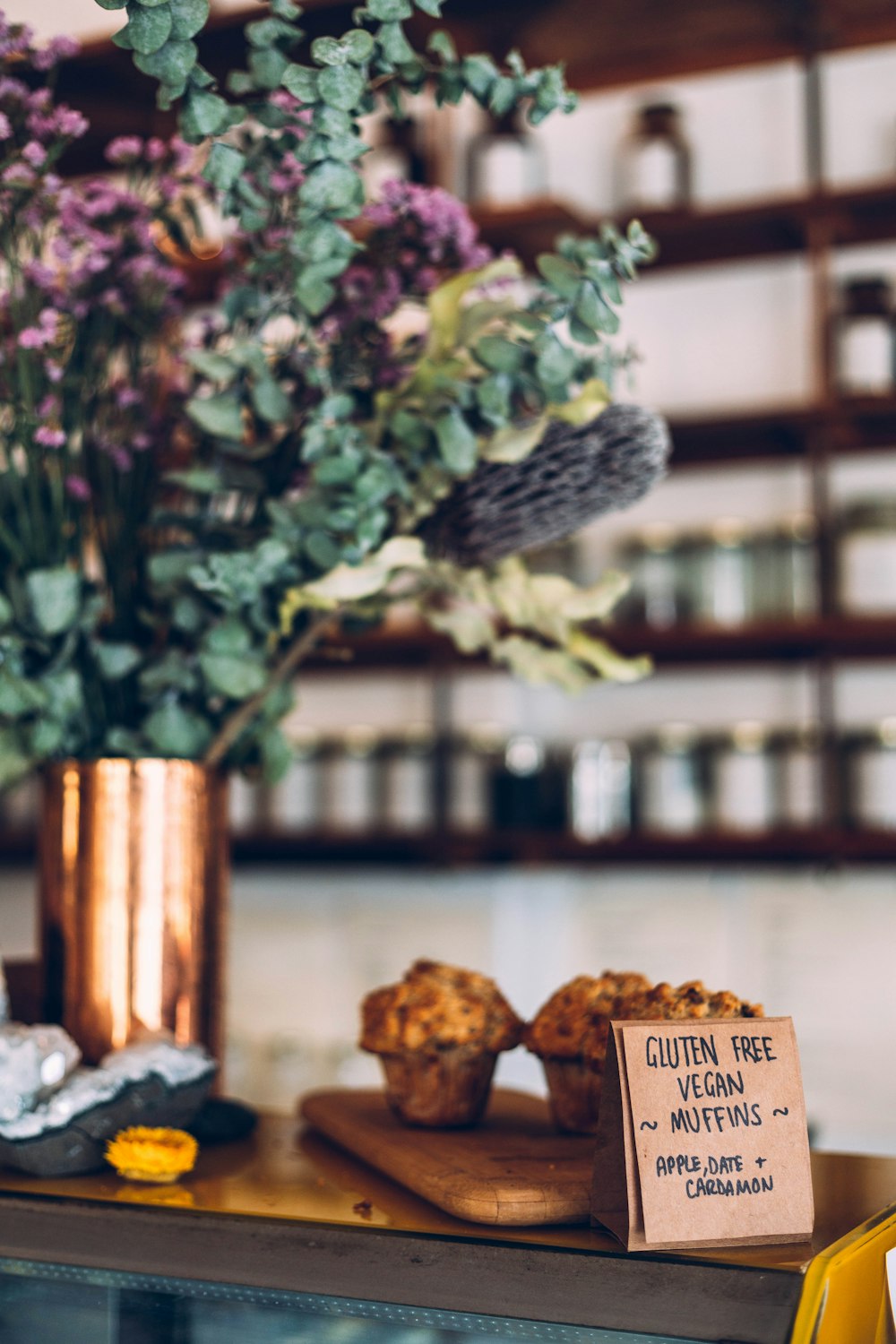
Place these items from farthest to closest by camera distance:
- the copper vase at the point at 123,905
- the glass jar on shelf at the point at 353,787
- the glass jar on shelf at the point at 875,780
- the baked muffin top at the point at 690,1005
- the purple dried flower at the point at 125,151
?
the glass jar on shelf at the point at 353,787 < the glass jar on shelf at the point at 875,780 < the purple dried flower at the point at 125,151 < the copper vase at the point at 123,905 < the baked muffin top at the point at 690,1005

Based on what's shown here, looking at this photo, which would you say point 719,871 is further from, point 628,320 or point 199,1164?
point 199,1164

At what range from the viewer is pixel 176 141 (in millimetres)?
1034

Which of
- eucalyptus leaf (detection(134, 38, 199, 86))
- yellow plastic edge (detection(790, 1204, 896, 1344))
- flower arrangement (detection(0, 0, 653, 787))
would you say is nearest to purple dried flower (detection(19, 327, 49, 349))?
flower arrangement (detection(0, 0, 653, 787))

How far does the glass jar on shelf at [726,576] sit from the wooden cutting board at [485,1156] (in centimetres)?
144

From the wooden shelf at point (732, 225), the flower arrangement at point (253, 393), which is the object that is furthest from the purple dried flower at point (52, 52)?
the wooden shelf at point (732, 225)

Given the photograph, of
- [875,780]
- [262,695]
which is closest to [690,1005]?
[262,695]

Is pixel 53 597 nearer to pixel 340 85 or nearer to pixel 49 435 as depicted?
pixel 49 435

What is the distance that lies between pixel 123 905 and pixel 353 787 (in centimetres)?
160

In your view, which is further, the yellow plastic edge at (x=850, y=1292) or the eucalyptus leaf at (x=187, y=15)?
the eucalyptus leaf at (x=187, y=15)

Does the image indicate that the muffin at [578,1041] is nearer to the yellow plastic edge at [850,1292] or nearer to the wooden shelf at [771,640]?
the yellow plastic edge at [850,1292]

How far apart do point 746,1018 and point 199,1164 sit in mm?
341

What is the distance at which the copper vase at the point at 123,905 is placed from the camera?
92cm

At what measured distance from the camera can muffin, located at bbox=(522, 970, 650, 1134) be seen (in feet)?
2.56

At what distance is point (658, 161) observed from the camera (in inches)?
94.5
